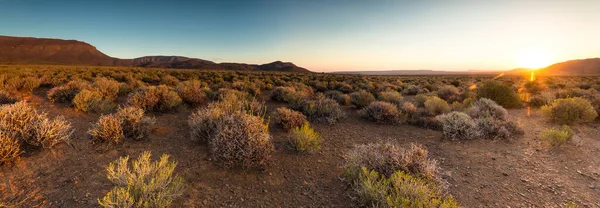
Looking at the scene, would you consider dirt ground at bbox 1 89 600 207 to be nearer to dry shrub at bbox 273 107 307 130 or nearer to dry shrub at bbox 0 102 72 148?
dry shrub at bbox 0 102 72 148

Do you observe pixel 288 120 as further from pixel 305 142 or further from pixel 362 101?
pixel 362 101

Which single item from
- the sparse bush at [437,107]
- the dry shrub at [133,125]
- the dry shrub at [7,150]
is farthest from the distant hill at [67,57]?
the dry shrub at [7,150]

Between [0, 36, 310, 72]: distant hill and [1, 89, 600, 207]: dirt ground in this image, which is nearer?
[1, 89, 600, 207]: dirt ground

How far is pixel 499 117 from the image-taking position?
815 centimetres

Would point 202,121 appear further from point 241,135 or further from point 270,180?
point 270,180

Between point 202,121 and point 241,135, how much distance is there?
1754mm

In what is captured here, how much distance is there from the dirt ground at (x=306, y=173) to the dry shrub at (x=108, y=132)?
0.62ft

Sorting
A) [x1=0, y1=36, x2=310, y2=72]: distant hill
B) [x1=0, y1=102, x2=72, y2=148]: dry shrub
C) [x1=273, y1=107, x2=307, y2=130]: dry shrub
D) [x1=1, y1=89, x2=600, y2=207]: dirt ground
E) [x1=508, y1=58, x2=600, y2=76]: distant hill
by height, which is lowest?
[x1=1, y1=89, x2=600, y2=207]: dirt ground

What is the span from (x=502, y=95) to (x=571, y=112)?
3535mm

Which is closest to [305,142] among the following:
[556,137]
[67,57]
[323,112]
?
[323,112]

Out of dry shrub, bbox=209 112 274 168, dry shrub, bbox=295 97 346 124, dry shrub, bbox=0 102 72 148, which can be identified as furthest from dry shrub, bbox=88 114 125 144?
dry shrub, bbox=295 97 346 124

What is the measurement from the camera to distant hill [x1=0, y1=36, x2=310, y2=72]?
116 m

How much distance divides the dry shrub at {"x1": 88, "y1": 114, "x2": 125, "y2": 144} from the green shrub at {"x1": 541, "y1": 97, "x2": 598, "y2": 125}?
13.0 m

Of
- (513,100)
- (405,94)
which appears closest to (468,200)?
(513,100)
